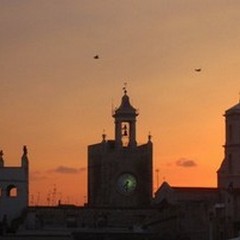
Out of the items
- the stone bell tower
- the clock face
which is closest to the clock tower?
the clock face

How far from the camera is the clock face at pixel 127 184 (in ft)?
474

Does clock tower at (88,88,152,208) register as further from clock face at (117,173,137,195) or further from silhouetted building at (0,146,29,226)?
silhouetted building at (0,146,29,226)

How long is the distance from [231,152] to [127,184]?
1163cm

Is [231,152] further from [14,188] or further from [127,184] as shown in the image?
[14,188]

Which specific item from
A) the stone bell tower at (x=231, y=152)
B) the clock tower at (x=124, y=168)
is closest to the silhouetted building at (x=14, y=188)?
the clock tower at (x=124, y=168)

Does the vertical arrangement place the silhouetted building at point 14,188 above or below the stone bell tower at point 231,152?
below

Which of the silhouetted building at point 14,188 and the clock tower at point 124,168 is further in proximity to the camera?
the clock tower at point 124,168

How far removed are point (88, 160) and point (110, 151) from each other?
13.0ft

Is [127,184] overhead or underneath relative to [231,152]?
underneath

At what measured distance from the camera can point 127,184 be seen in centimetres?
14475

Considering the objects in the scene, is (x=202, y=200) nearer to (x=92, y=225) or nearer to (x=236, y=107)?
(x=92, y=225)

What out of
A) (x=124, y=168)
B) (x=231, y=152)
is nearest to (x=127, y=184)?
(x=124, y=168)

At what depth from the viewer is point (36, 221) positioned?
124438mm

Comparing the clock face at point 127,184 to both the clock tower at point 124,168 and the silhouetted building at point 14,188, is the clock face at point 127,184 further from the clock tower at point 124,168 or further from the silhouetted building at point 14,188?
the silhouetted building at point 14,188
